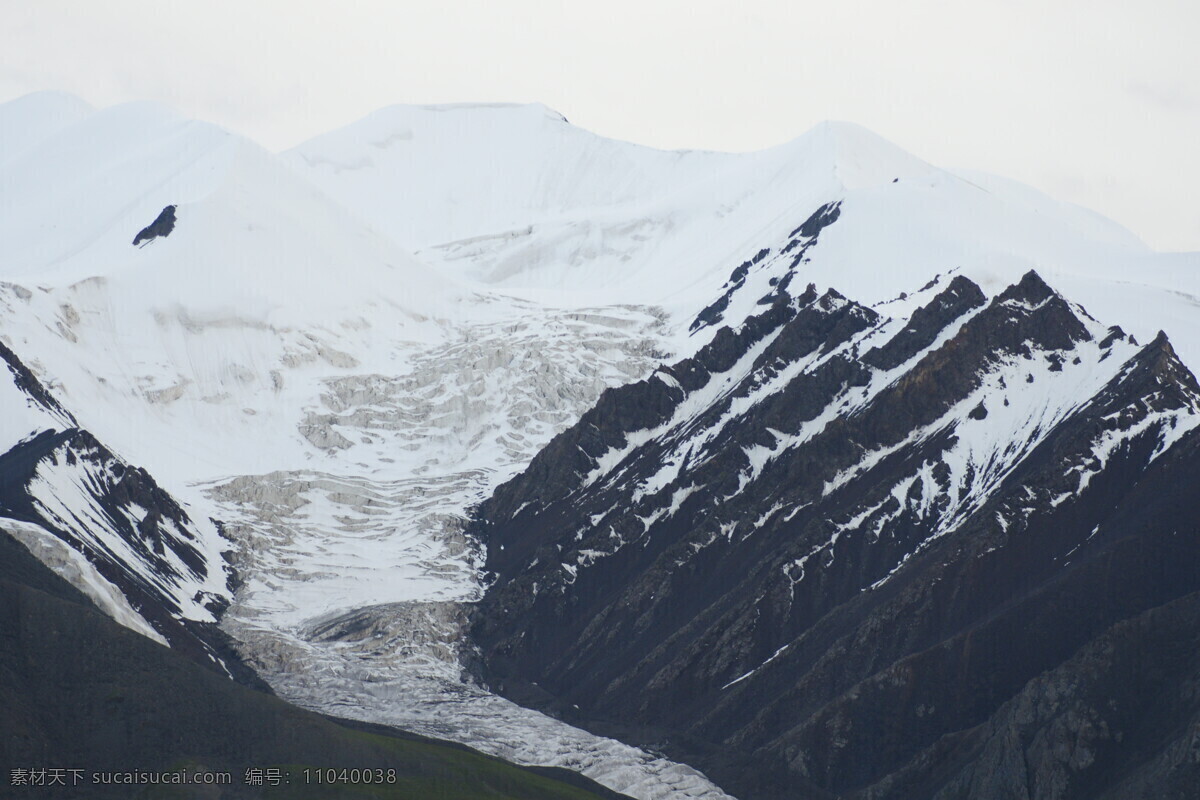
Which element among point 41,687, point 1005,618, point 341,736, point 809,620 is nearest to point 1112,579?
point 1005,618

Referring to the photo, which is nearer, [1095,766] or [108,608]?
[1095,766]

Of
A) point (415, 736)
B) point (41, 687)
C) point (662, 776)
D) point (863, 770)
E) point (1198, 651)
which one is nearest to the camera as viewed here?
point (41, 687)

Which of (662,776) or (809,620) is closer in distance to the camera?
(662,776)

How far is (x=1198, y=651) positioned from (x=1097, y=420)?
51237mm

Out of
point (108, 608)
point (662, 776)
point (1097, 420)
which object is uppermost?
point (1097, 420)

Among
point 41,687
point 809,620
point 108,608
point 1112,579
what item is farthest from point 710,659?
point 41,687

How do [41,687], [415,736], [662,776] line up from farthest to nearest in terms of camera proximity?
[415,736], [662,776], [41,687]

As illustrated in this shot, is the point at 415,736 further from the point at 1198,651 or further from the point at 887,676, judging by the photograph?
the point at 1198,651

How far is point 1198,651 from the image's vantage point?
145 meters

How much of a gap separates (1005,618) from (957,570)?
1416 centimetres

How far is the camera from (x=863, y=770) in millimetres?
163625

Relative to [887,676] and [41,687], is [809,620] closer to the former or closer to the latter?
[887,676]

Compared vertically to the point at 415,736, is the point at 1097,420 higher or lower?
higher

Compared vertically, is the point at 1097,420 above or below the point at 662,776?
above
